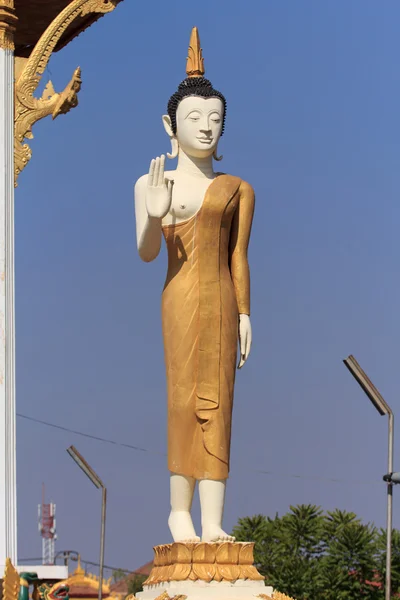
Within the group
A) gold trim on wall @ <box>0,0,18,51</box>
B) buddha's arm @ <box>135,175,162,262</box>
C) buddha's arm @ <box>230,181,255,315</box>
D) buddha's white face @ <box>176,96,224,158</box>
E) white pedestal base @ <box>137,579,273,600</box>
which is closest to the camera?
white pedestal base @ <box>137,579,273,600</box>

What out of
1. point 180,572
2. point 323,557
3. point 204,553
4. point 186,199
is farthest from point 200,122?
point 323,557

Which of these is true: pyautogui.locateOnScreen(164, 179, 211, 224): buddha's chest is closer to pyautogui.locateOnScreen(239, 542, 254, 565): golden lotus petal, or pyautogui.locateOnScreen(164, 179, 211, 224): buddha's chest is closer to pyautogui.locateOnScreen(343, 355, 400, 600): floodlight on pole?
pyautogui.locateOnScreen(239, 542, 254, 565): golden lotus petal

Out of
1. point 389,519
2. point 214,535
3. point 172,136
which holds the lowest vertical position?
point 214,535

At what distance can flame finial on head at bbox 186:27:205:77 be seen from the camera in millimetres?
8414

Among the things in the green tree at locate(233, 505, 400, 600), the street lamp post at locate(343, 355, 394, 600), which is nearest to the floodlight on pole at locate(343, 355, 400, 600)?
the street lamp post at locate(343, 355, 394, 600)

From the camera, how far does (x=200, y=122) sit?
324 inches

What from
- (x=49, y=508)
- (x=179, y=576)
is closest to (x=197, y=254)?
(x=179, y=576)

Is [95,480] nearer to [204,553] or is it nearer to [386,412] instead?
[386,412]

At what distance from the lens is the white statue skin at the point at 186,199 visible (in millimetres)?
7930

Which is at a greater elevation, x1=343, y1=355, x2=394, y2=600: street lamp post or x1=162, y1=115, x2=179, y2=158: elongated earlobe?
x1=162, y1=115, x2=179, y2=158: elongated earlobe

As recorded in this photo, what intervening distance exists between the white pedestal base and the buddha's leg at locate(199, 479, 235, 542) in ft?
0.96

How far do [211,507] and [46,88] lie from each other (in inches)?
141

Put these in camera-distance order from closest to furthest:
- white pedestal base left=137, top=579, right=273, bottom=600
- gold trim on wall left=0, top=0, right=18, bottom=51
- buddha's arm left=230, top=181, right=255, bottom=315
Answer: white pedestal base left=137, top=579, right=273, bottom=600 < buddha's arm left=230, top=181, right=255, bottom=315 < gold trim on wall left=0, top=0, right=18, bottom=51

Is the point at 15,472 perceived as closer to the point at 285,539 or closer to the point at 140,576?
the point at 285,539
